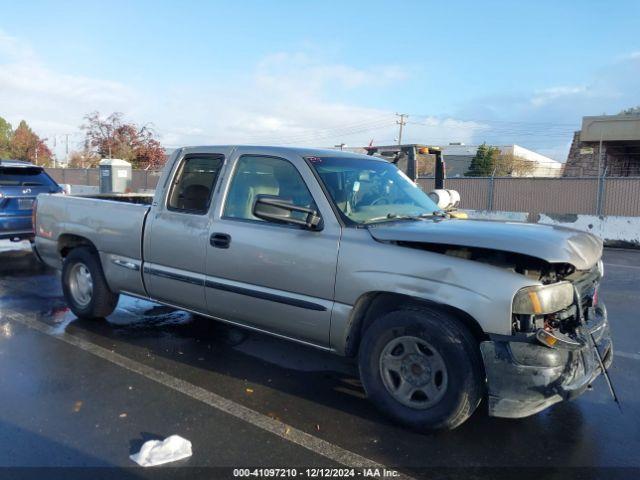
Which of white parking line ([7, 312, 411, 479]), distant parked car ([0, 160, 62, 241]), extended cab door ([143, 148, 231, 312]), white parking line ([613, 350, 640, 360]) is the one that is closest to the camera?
white parking line ([7, 312, 411, 479])

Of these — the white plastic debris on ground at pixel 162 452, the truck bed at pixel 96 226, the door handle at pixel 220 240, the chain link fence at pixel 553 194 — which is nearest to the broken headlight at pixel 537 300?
the white plastic debris on ground at pixel 162 452

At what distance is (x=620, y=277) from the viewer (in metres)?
9.12

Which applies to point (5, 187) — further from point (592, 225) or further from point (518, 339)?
point (592, 225)

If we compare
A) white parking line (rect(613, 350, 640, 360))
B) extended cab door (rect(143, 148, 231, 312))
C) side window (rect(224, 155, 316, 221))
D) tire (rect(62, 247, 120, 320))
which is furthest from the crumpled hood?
tire (rect(62, 247, 120, 320))

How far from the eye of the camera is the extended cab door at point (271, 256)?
3756mm

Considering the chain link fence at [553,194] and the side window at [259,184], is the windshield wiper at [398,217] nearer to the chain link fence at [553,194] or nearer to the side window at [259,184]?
the side window at [259,184]

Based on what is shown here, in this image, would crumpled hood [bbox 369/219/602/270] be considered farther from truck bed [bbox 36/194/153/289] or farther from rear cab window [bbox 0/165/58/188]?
rear cab window [bbox 0/165/58/188]

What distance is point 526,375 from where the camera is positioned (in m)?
3.04

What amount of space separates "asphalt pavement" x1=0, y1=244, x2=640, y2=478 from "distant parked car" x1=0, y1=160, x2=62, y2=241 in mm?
4177

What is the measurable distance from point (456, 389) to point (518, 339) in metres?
0.49

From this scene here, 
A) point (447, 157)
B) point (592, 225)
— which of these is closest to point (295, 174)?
point (592, 225)

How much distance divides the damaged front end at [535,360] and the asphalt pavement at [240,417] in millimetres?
392

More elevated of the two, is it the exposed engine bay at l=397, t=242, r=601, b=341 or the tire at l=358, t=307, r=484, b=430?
the exposed engine bay at l=397, t=242, r=601, b=341

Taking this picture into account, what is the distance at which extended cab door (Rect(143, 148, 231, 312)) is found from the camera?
4504 mm
